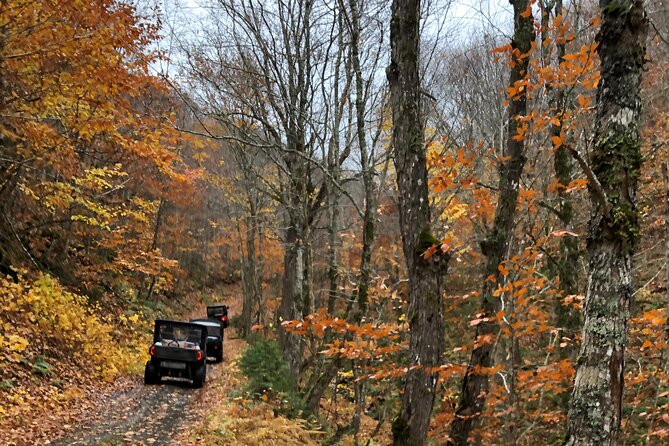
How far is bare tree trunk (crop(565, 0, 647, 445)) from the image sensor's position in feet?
9.21

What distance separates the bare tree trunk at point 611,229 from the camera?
2807 millimetres

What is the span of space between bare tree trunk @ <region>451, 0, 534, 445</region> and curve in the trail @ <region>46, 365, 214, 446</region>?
16.4 ft

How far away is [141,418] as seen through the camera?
30.7ft

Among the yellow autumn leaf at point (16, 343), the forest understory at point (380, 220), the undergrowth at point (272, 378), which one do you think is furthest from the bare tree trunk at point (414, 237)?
the yellow autumn leaf at point (16, 343)

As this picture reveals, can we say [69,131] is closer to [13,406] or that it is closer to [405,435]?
[13,406]

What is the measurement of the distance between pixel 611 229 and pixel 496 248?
9.78 feet

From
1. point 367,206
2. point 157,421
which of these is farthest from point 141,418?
point 367,206

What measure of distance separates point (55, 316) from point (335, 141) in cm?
877

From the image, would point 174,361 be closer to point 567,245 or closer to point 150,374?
point 150,374

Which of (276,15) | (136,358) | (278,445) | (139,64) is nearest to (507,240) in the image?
(278,445)

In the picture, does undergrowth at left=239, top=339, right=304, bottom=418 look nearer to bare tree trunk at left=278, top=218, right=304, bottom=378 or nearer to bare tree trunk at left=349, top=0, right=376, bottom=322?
bare tree trunk at left=278, top=218, right=304, bottom=378

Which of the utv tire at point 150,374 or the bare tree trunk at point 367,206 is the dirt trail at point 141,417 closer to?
the utv tire at point 150,374

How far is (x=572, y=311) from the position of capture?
27.0 feet

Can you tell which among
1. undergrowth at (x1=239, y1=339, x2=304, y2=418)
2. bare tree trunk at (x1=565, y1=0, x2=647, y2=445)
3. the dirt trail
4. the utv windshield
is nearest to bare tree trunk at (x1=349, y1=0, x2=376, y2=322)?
undergrowth at (x1=239, y1=339, x2=304, y2=418)
